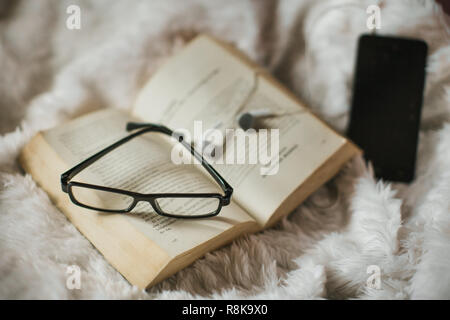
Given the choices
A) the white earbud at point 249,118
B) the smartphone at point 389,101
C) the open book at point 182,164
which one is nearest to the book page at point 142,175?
the open book at point 182,164

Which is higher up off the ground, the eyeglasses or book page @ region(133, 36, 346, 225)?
book page @ region(133, 36, 346, 225)

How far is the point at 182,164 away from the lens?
22.3 inches

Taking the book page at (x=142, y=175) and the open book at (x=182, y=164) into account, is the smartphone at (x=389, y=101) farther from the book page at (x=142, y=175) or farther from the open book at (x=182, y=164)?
the book page at (x=142, y=175)

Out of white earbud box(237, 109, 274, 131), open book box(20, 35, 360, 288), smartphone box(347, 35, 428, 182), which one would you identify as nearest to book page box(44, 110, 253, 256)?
open book box(20, 35, 360, 288)

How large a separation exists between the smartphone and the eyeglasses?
0.96ft

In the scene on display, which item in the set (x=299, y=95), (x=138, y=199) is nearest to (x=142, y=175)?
(x=138, y=199)

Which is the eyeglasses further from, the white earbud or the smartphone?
the smartphone

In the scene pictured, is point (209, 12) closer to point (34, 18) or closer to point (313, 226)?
point (34, 18)

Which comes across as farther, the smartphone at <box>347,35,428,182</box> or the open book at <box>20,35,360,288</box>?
the smartphone at <box>347,35,428,182</box>

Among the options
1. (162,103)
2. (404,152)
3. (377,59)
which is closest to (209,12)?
(162,103)

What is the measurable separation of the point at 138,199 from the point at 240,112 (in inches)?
9.3

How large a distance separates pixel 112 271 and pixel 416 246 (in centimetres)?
38

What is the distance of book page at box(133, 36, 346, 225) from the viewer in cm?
54

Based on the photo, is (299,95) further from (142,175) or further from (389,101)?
(142,175)
